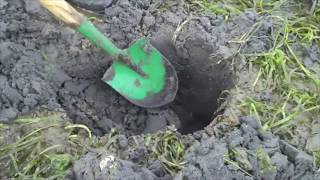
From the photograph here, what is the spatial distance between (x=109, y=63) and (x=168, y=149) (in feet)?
2.07

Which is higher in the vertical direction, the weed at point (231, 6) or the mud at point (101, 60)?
the weed at point (231, 6)

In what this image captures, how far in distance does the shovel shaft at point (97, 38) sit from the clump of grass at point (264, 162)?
80 cm

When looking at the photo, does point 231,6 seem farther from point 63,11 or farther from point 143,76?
point 63,11

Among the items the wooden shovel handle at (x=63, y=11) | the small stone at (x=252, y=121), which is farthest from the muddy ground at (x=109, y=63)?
the wooden shovel handle at (x=63, y=11)

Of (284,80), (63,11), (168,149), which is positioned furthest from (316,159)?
(63,11)

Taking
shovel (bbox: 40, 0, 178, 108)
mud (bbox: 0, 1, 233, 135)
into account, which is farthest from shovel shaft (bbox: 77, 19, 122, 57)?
mud (bbox: 0, 1, 233, 135)

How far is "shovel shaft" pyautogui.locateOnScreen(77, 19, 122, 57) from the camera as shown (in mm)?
2287

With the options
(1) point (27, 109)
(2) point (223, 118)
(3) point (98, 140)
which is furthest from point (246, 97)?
(1) point (27, 109)

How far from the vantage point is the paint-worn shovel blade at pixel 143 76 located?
248 cm

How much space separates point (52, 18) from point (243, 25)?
3.08 ft

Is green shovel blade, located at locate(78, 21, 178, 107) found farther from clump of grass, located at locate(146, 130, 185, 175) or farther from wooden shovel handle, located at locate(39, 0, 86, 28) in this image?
clump of grass, located at locate(146, 130, 185, 175)

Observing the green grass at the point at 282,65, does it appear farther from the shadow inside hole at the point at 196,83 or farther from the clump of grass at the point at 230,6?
the shadow inside hole at the point at 196,83

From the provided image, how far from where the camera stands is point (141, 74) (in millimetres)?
2549

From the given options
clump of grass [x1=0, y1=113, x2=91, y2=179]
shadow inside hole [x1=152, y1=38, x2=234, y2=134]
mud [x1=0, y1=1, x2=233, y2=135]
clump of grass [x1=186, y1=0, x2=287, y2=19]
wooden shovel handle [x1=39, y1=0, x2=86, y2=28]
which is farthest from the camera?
clump of grass [x1=186, y1=0, x2=287, y2=19]
